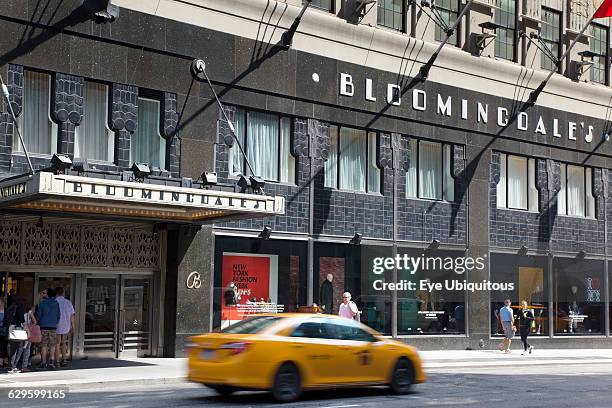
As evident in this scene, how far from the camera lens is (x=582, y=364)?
30.9m

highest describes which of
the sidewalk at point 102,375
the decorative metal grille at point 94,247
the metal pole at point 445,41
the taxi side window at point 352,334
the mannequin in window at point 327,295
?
the metal pole at point 445,41

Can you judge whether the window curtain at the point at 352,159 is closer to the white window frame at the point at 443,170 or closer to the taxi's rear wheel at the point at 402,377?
the white window frame at the point at 443,170

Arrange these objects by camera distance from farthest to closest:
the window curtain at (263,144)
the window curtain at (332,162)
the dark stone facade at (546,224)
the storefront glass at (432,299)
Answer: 1. the dark stone facade at (546,224)
2. the storefront glass at (432,299)
3. the window curtain at (332,162)
4. the window curtain at (263,144)

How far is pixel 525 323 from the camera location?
33688mm

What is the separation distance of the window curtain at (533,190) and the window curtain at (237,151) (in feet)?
44.7

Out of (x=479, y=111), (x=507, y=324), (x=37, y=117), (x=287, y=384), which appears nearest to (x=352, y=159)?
(x=479, y=111)

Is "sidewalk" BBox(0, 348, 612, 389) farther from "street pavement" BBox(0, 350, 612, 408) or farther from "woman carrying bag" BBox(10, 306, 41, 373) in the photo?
"woman carrying bag" BBox(10, 306, 41, 373)

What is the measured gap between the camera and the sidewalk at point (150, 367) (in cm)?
1980

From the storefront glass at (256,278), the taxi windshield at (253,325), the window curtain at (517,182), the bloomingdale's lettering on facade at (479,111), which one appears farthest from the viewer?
the window curtain at (517,182)

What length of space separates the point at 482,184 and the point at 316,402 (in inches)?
764

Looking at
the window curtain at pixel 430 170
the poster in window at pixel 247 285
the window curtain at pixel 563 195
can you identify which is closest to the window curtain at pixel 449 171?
the window curtain at pixel 430 170

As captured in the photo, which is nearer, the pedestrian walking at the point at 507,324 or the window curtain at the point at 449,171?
the pedestrian walking at the point at 507,324

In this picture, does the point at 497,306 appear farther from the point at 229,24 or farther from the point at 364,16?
the point at 229,24

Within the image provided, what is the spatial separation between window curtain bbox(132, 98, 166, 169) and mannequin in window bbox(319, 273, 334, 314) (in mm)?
6650
